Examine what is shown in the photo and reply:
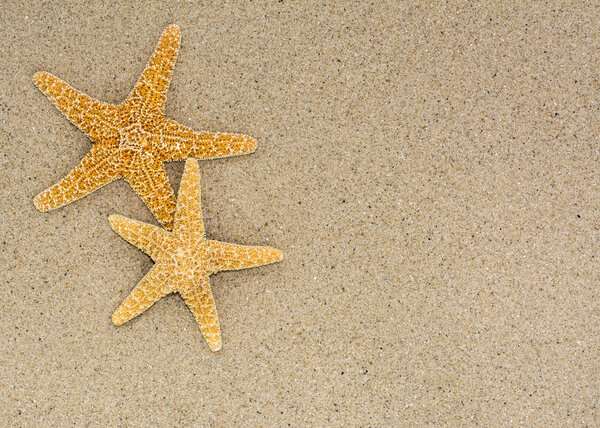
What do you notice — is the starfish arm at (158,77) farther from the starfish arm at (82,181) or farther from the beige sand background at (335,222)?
the starfish arm at (82,181)

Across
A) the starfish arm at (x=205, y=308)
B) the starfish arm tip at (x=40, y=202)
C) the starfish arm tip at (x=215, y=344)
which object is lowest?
the starfish arm tip at (x=215, y=344)

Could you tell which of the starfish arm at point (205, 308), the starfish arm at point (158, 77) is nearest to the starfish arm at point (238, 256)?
the starfish arm at point (205, 308)

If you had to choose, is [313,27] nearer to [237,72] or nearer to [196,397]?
[237,72]

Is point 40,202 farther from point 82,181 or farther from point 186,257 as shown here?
point 186,257

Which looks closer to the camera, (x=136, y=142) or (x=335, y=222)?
(x=136, y=142)

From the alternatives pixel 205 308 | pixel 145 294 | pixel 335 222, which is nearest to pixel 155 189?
pixel 145 294

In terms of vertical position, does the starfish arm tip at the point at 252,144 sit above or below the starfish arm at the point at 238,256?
above

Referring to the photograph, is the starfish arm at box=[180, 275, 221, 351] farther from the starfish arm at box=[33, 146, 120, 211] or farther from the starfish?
the starfish arm at box=[33, 146, 120, 211]
